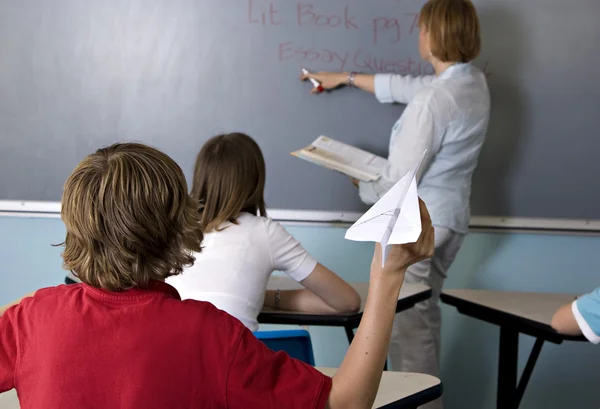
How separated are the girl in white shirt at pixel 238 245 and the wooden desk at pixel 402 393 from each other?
1.58 ft

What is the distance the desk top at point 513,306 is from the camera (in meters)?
2.11

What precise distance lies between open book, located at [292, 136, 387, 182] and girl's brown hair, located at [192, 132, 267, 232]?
1.78ft

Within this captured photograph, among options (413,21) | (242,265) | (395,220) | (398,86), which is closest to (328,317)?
(242,265)

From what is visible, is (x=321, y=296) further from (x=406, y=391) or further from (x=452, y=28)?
(x=452, y=28)

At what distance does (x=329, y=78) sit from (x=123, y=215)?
6.71ft

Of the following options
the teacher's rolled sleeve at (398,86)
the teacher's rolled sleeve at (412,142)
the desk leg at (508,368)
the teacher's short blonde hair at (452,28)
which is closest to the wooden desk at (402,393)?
the desk leg at (508,368)

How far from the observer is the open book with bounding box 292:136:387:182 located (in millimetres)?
2553

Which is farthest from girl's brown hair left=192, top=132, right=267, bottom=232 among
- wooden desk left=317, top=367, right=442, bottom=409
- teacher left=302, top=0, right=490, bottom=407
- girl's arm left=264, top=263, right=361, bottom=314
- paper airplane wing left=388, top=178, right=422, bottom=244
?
paper airplane wing left=388, top=178, right=422, bottom=244

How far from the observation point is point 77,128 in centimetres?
305

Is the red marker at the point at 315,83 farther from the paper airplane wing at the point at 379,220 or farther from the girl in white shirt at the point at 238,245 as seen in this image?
the paper airplane wing at the point at 379,220

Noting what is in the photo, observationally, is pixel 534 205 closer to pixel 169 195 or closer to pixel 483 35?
pixel 483 35

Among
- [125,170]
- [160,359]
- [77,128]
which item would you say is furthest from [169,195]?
[77,128]

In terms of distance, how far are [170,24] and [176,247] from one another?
6.87ft

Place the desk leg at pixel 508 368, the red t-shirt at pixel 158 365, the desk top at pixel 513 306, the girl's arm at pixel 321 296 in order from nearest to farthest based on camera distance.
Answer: the red t-shirt at pixel 158 365, the girl's arm at pixel 321 296, the desk top at pixel 513 306, the desk leg at pixel 508 368
